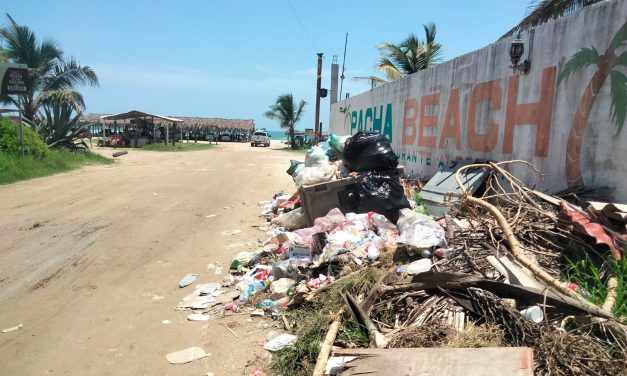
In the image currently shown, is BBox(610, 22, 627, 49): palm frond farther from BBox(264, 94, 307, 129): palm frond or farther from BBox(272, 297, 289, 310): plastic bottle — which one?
BBox(264, 94, 307, 129): palm frond

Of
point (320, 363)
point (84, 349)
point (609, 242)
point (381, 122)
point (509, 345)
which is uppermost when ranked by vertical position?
point (381, 122)

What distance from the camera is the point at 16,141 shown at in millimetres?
14383

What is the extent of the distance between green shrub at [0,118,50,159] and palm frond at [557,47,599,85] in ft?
49.2

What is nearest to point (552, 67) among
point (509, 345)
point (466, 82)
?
point (466, 82)

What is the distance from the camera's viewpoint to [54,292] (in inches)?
178

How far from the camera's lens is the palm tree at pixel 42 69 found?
22.5 m

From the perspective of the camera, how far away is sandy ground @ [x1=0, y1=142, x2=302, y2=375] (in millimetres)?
3406

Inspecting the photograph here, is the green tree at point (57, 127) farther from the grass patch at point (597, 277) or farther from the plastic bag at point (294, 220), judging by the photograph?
the grass patch at point (597, 277)

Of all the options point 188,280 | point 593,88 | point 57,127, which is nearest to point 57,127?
point 57,127

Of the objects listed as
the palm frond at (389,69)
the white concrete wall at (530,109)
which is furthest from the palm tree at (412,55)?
the white concrete wall at (530,109)

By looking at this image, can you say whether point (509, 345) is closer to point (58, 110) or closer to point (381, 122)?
point (381, 122)

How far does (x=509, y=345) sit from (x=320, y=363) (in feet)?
3.87

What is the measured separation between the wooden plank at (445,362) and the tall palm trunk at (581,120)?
3.23 metres

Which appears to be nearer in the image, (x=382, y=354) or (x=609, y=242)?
(x=382, y=354)
